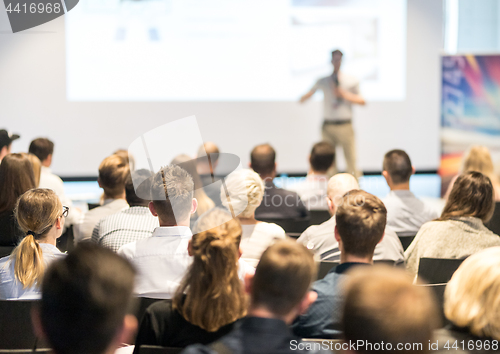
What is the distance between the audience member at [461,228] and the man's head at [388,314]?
1.49 meters

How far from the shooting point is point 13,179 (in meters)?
2.52

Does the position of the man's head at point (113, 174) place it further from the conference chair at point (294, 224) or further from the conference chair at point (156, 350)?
the conference chair at point (156, 350)

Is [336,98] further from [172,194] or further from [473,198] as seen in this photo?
[172,194]

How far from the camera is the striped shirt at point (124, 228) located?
221cm

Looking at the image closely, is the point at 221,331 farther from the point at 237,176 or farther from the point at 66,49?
the point at 66,49

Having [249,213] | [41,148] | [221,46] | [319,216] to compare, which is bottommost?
[319,216]

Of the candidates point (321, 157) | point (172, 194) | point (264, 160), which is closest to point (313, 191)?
point (321, 157)

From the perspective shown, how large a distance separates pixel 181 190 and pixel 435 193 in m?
5.42

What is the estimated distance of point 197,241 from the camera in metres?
1.37

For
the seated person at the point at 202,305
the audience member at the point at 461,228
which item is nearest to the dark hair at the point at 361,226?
the seated person at the point at 202,305

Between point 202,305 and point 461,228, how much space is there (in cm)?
148

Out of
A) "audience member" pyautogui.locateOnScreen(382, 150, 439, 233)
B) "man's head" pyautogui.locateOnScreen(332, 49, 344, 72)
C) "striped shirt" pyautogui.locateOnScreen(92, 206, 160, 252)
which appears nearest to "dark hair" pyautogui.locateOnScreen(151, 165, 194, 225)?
"striped shirt" pyautogui.locateOnScreen(92, 206, 160, 252)

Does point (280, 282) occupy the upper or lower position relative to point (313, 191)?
upper

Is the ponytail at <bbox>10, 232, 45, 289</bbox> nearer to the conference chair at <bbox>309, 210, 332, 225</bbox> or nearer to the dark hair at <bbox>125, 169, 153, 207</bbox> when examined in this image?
the dark hair at <bbox>125, 169, 153, 207</bbox>
